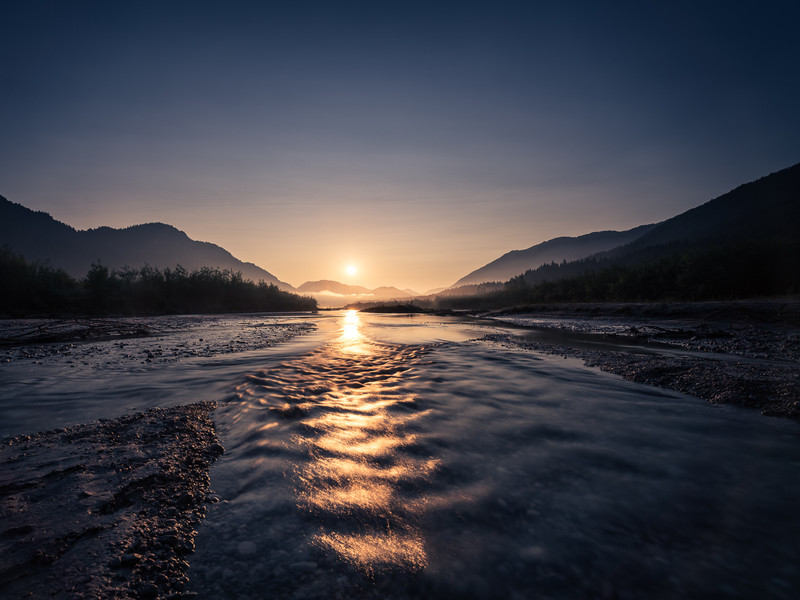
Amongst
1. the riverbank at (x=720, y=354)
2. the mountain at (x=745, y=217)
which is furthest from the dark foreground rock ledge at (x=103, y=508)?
the mountain at (x=745, y=217)

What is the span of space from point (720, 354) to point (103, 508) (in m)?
12.9

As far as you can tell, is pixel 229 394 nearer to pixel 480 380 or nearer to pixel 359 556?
pixel 359 556

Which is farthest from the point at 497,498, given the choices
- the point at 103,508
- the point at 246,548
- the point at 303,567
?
the point at 103,508

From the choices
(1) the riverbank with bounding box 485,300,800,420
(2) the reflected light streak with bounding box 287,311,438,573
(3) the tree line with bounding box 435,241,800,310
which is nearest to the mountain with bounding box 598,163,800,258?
(3) the tree line with bounding box 435,241,800,310

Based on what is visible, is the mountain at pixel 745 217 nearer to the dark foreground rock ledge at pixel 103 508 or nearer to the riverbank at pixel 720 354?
the riverbank at pixel 720 354

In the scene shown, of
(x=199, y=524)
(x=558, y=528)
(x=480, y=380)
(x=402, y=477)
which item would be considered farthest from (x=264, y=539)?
(x=480, y=380)

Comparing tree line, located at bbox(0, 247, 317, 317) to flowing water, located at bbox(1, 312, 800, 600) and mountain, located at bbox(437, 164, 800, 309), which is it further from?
mountain, located at bbox(437, 164, 800, 309)

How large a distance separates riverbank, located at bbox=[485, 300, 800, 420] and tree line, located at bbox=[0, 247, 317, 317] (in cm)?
3513

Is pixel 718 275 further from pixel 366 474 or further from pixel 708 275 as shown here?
pixel 366 474

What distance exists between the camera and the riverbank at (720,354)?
4.82 metres

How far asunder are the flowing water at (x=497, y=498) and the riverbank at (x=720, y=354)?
0.66 meters

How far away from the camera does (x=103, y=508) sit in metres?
2.07

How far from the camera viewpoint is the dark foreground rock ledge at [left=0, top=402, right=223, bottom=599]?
1.49m

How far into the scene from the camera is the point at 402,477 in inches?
108
